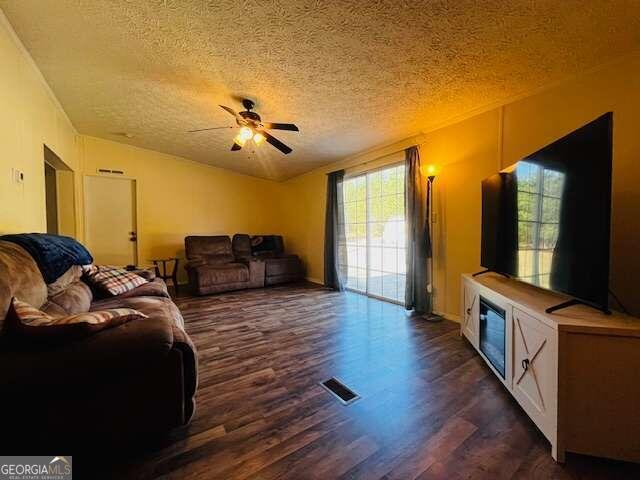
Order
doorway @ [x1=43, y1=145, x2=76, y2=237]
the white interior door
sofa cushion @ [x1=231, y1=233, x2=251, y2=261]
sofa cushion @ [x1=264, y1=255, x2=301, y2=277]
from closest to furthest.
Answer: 1. doorway @ [x1=43, y1=145, x2=76, y2=237]
2. the white interior door
3. sofa cushion @ [x1=264, y1=255, x2=301, y2=277]
4. sofa cushion @ [x1=231, y1=233, x2=251, y2=261]

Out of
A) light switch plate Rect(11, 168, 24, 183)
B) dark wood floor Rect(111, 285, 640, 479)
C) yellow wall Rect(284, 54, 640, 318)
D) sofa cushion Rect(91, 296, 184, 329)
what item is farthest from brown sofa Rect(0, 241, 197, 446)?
yellow wall Rect(284, 54, 640, 318)

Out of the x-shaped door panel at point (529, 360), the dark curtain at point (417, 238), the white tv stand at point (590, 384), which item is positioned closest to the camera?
the white tv stand at point (590, 384)

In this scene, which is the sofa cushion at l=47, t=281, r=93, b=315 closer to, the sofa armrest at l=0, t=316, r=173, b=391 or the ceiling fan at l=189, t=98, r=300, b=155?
the sofa armrest at l=0, t=316, r=173, b=391

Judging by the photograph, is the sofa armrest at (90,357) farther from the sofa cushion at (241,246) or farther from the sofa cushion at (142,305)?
the sofa cushion at (241,246)

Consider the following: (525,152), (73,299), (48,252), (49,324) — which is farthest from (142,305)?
(525,152)

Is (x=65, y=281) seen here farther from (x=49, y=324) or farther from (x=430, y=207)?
(x=430, y=207)

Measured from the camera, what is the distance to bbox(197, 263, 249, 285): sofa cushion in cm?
434

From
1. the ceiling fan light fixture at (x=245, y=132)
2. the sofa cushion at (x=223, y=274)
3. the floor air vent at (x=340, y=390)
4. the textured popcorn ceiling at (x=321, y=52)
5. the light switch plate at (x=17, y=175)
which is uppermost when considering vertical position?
the textured popcorn ceiling at (x=321, y=52)

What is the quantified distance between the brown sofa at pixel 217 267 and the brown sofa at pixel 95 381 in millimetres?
2946

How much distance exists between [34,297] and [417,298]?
3350 millimetres

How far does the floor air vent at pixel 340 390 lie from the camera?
166cm

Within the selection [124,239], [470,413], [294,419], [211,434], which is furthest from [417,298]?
[124,239]

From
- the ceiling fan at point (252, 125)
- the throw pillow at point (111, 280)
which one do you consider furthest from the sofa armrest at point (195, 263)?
the ceiling fan at point (252, 125)

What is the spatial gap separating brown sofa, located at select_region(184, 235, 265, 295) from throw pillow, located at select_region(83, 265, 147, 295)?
1651mm
